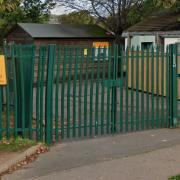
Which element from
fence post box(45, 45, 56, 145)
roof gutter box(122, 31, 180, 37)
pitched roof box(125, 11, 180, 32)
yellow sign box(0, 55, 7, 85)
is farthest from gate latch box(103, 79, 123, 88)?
pitched roof box(125, 11, 180, 32)

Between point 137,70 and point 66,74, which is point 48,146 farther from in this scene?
point 137,70

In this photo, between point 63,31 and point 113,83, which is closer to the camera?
point 113,83

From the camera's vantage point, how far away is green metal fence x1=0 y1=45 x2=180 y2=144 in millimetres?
→ 7926

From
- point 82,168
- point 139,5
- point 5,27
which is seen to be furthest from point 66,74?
point 5,27

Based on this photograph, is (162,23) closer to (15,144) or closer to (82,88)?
(82,88)

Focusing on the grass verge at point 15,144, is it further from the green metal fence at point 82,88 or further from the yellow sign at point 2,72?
the yellow sign at point 2,72

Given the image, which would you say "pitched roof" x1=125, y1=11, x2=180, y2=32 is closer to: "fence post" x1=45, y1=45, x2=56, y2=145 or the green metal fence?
the green metal fence

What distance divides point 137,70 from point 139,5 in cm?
2029

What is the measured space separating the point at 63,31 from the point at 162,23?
6.23m

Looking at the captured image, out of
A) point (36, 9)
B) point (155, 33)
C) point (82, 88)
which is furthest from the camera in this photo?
point (36, 9)

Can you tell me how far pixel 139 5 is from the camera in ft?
94.6

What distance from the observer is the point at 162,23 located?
72.9ft

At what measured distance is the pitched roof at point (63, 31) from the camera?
23.9m

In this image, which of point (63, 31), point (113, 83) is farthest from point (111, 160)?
point (63, 31)
